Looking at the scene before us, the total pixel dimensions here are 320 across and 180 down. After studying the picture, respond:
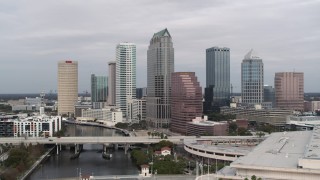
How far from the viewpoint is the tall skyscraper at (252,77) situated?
9044 cm

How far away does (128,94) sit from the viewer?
91625mm

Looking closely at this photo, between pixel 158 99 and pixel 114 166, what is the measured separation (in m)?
39.5

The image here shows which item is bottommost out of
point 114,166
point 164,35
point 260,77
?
point 114,166

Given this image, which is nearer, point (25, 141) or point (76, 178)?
point (76, 178)

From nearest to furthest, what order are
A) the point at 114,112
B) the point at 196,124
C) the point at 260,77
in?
1. the point at 196,124
2. the point at 114,112
3. the point at 260,77

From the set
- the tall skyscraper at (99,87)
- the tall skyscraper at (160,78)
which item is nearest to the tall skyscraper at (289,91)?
the tall skyscraper at (160,78)

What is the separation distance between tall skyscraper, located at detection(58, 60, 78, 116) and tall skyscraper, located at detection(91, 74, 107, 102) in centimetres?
1423

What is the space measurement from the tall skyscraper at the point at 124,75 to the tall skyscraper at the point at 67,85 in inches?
537

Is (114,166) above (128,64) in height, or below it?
below

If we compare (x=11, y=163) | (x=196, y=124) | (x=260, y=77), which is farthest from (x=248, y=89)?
(x=11, y=163)

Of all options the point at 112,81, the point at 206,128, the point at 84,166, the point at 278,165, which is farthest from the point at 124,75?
the point at 278,165

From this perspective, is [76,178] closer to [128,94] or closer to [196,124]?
[196,124]

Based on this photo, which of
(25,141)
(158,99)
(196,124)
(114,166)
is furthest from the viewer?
(158,99)

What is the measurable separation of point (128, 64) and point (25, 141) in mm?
45403
